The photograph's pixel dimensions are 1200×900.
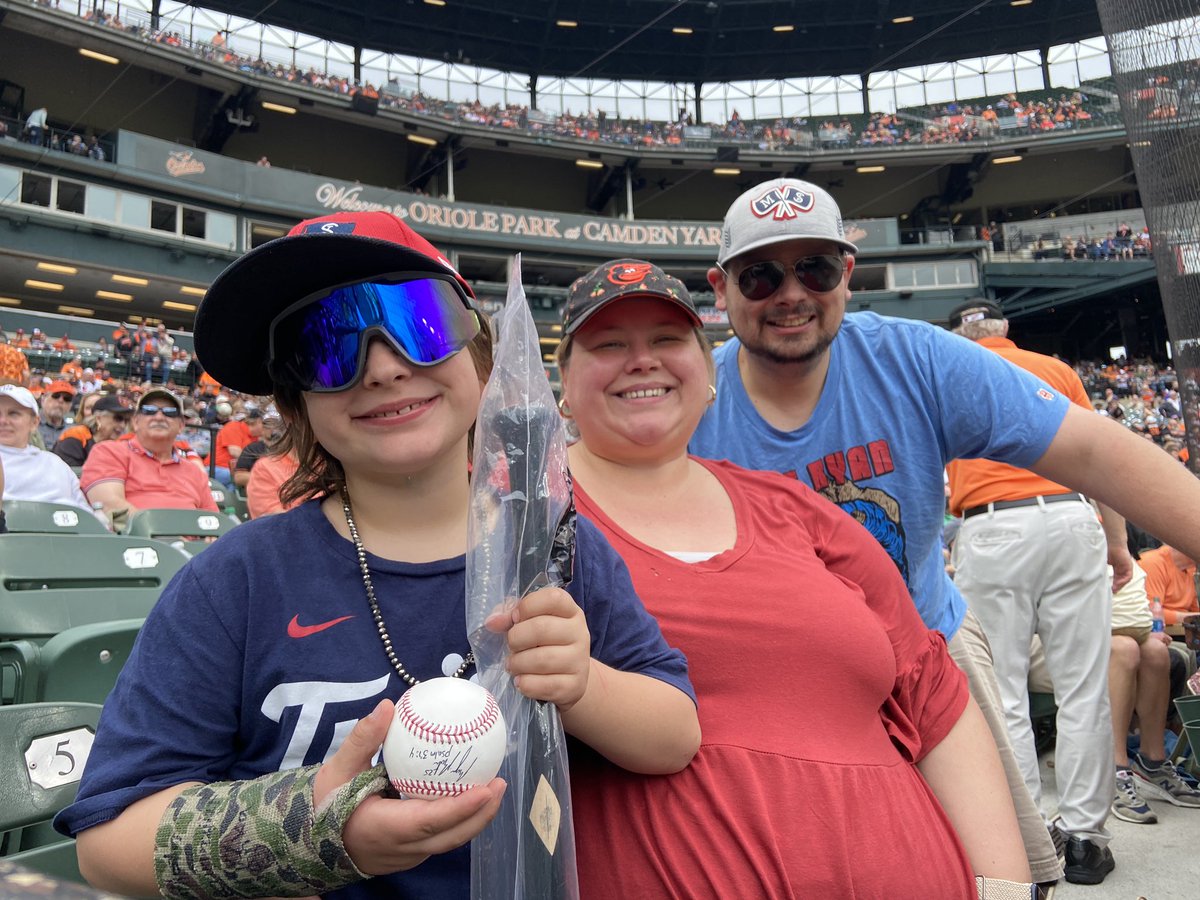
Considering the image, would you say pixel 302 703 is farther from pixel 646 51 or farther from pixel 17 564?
pixel 646 51

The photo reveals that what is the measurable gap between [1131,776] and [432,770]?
4.18m

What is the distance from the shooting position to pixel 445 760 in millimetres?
854

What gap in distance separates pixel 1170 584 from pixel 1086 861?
9.05 feet

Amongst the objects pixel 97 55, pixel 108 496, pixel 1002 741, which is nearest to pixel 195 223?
pixel 97 55

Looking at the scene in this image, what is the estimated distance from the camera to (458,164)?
3069 centimetres

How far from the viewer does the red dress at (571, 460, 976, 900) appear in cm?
124

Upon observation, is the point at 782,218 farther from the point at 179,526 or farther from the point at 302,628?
the point at 179,526

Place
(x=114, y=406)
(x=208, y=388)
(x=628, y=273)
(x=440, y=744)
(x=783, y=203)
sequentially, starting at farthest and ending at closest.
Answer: (x=208, y=388) < (x=114, y=406) < (x=783, y=203) < (x=628, y=273) < (x=440, y=744)

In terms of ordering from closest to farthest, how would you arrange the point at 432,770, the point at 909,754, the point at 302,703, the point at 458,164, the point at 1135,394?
the point at 432,770, the point at 302,703, the point at 909,754, the point at 1135,394, the point at 458,164

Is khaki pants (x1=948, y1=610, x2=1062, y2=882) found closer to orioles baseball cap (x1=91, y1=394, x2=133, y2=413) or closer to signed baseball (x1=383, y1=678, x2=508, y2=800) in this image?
signed baseball (x1=383, y1=678, x2=508, y2=800)

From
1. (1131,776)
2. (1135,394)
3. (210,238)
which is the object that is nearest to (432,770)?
(1131,776)

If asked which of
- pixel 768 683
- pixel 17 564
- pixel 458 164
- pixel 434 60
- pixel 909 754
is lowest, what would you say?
pixel 909 754

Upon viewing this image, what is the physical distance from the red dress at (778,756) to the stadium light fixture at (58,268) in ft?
78.6

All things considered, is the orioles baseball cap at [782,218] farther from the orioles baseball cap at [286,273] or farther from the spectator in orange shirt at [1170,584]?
the spectator in orange shirt at [1170,584]
